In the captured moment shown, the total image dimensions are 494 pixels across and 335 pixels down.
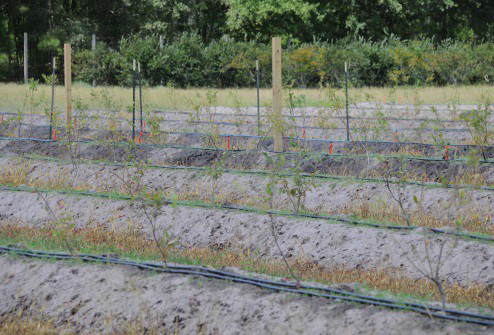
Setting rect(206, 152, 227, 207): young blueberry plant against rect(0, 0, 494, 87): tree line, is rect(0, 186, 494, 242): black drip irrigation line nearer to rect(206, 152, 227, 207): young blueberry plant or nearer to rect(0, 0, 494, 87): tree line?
rect(206, 152, 227, 207): young blueberry plant

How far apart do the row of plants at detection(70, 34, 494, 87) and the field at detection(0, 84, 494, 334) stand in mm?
14123

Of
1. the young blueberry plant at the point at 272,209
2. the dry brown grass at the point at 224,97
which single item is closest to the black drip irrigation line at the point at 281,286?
the young blueberry plant at the point at 272,209

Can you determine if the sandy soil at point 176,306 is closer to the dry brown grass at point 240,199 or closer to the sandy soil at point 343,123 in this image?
the dry brown grass at point 240,199

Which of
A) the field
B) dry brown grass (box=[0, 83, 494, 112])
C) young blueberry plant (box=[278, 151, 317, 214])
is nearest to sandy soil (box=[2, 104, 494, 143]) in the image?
the field

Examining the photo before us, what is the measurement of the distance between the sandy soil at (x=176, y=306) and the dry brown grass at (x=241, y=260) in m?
1.05

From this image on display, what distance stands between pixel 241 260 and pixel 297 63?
21056mm

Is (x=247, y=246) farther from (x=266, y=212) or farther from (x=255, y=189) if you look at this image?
(x=255, y=189)

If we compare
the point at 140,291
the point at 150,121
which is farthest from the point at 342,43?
the point at 140,291

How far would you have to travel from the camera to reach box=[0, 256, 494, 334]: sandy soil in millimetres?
5094

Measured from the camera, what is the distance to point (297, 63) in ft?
92.2

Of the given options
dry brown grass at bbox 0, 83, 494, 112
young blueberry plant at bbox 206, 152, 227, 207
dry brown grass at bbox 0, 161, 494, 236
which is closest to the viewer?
dry brown grass at bbox 0, 161, 494, 236

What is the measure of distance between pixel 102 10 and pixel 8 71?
5.58m

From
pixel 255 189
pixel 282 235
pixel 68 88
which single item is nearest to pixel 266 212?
pixel 282 235

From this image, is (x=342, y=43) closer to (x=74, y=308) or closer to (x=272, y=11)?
(x=272, y=11)
